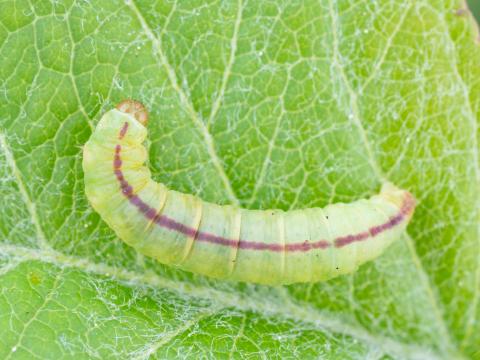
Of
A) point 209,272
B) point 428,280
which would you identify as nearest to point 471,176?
point 428,280

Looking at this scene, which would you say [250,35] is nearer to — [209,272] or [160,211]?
[160,211]

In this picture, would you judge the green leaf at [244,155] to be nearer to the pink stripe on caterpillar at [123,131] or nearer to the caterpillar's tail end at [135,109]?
the caterpillar's tail end at [135,109]

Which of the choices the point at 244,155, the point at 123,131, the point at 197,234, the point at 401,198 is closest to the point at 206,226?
the point at 197,234

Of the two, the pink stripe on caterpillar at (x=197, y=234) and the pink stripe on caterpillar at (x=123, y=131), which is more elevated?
the pink stripe on caterpillar at (x=123, y=131)

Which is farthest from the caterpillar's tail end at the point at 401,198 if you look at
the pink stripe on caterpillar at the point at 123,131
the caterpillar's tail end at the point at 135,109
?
the pink stripe on caterpillar at the point at 123,131

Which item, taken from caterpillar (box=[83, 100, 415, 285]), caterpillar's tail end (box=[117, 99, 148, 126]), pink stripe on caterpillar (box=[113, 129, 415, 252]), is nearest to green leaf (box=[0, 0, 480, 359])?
caterpillar's tail end (box=[117, 99, 148, 126])

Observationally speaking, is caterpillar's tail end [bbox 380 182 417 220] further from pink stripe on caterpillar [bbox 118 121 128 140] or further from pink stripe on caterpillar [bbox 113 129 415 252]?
pink stripe on caterpillar [bbox 118 121 128 140]

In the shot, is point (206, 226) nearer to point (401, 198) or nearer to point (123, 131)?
point (123, 131)
